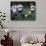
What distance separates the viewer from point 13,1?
199 inches

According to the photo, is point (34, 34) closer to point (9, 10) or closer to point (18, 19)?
point (18, 19)

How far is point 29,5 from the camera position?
16.9 ft

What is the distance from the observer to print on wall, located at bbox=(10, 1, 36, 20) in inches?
201

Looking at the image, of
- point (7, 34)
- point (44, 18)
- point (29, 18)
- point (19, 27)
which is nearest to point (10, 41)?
point (7, 34)

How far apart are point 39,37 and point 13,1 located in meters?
1.46

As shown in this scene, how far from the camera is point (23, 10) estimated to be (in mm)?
5156

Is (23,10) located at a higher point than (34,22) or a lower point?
higher

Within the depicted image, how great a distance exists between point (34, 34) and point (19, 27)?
0.57 metres

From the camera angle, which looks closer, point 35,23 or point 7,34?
point 7,34

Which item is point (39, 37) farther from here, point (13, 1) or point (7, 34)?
point (13, 1)

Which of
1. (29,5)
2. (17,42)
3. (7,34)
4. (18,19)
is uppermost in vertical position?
(29,5)

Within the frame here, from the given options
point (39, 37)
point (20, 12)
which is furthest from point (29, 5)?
point (39, 37)

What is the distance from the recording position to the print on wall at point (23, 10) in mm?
5105

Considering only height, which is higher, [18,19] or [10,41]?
[18,19]
